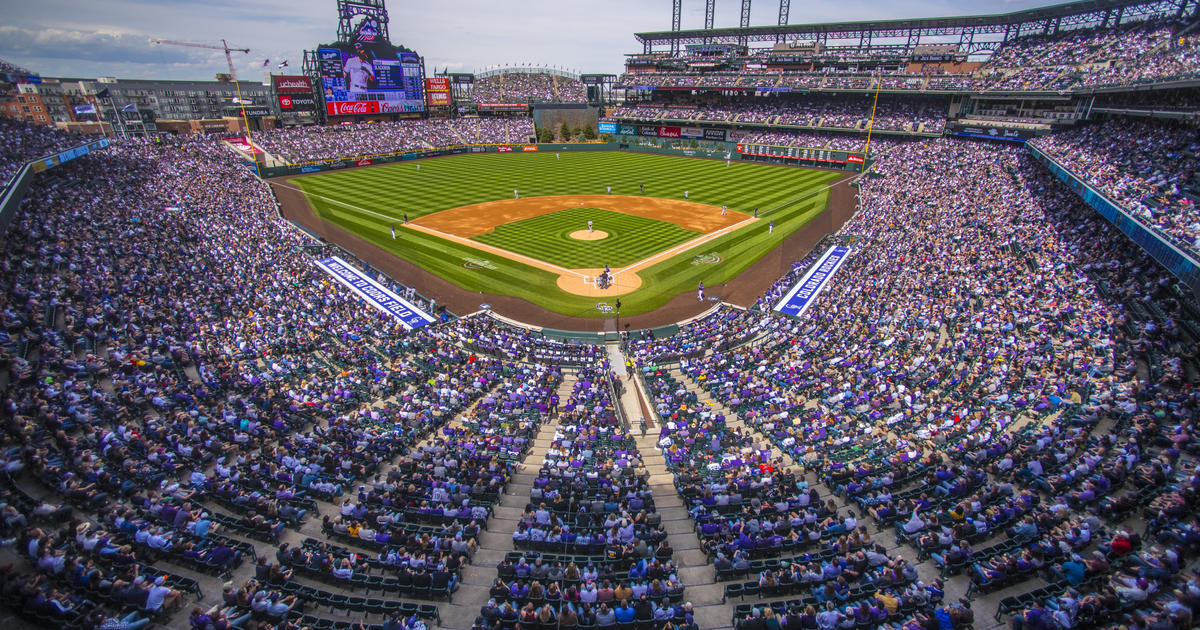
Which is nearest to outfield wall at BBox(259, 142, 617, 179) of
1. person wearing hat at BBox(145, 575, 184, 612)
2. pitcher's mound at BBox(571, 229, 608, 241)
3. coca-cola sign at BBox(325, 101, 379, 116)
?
coca-cola sign at BBox(325, 101, 379, 116)

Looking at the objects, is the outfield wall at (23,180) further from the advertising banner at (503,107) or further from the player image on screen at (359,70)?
the advertising banner at (503,107)

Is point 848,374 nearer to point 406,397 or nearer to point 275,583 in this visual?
point 406,397

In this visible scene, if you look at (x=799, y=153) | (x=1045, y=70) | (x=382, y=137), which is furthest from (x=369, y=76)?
(x=1045, y=70)

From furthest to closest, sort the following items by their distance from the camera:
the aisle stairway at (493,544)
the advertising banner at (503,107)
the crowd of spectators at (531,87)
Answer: the crowd of spectators at (531,87) → the advertising banner at (503,107) → the aisle stairway at (493,544)

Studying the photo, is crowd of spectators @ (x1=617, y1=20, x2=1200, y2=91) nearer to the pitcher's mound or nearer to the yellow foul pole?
A: the yellow foul pole

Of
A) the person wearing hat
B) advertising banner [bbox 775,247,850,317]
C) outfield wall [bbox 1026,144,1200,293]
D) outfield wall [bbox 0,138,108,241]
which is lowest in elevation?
advertising banner [bbox 775,247,850,317]

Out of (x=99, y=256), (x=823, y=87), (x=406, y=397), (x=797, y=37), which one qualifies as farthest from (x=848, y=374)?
(x=797, y=37)

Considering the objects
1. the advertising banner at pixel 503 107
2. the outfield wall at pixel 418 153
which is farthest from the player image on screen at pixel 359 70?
the advertising banner at pixel 503 107
